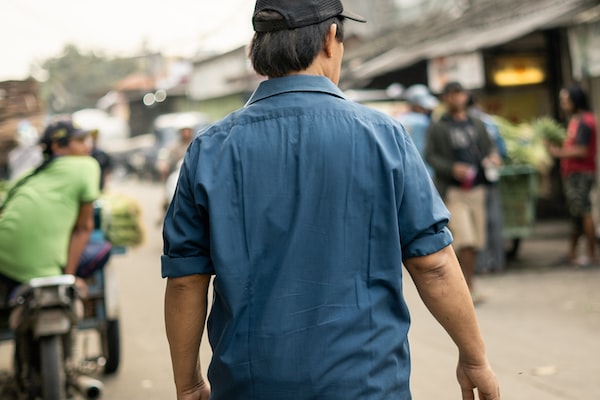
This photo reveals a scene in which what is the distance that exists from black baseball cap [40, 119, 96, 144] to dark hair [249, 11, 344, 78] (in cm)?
371

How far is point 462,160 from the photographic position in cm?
870

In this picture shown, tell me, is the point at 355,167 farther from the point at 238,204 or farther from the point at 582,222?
the point at 582,222

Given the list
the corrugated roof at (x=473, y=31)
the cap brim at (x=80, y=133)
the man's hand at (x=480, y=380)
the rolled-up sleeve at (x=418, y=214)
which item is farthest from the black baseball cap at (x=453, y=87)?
the rolled-up sleeve at (x=418, y=214)

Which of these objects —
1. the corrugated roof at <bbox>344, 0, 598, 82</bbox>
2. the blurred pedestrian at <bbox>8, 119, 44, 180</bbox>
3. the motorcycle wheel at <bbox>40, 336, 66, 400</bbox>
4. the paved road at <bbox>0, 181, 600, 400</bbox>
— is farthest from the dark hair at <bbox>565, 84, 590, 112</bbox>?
the motorcycle wheel at <bbox>40, 336, 66, 400</bbox>

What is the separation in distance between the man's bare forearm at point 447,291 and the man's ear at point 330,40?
58 cm

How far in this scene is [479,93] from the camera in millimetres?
14891

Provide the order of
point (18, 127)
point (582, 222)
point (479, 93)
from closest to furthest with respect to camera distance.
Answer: point (18, 127), point (582, 222), point (479, 93)

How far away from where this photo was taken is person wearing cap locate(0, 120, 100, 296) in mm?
5340

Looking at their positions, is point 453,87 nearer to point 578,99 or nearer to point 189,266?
point 578,99

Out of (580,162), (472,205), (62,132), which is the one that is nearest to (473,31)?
(580,162)

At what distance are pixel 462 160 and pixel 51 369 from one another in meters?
4.80

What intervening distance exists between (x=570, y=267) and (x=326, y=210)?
8.51m

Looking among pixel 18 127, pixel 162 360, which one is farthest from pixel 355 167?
pixel 18 127

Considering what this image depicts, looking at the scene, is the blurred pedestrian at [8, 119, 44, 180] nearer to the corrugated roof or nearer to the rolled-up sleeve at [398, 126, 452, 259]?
the corrugated roof
